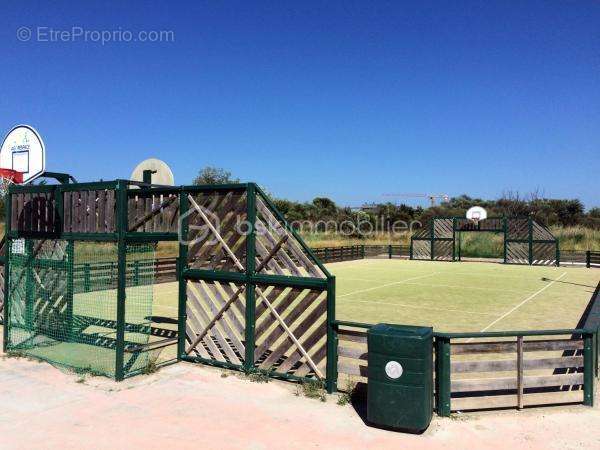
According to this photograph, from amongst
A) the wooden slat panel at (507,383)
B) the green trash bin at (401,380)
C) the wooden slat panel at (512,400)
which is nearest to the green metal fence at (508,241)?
the wooden slat panel at (512,400)

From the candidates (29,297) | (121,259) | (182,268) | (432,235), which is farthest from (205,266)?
(432,235)

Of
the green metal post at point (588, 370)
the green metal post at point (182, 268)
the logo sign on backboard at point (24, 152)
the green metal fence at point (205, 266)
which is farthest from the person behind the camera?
the logo sign on backboard at point (24, 152)

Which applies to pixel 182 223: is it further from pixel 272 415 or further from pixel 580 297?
pixel 580 297

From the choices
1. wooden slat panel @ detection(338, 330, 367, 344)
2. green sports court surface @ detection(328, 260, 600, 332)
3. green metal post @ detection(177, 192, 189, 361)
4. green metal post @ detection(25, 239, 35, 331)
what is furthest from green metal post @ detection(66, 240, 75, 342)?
green sports court surface @ detection(328, 260, 600, 332)

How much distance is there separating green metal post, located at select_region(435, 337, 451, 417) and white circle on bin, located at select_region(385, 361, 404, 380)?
0.72 meters

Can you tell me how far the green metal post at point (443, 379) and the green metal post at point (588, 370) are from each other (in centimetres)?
187

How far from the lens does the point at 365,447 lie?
5148 millimetres

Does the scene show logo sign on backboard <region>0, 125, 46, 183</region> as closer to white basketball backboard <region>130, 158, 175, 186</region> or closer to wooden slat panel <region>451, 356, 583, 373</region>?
white basketball backboard <region>130, 158, 175, 186</region>

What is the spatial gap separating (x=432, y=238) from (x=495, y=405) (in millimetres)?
31423

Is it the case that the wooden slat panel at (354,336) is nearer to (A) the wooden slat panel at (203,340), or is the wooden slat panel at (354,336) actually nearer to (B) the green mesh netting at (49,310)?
(A) the wooden slat panel at (203,340)

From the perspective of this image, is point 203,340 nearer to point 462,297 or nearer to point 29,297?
point 29,297

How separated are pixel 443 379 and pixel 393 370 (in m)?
0.80

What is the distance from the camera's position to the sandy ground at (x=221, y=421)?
5.24m

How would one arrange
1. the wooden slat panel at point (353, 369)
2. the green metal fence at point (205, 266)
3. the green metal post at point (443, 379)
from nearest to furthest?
the green metal post at point (443, 379) < the wooden slat panel at point (353, 369) < the green metal fence at point (205, 266)
